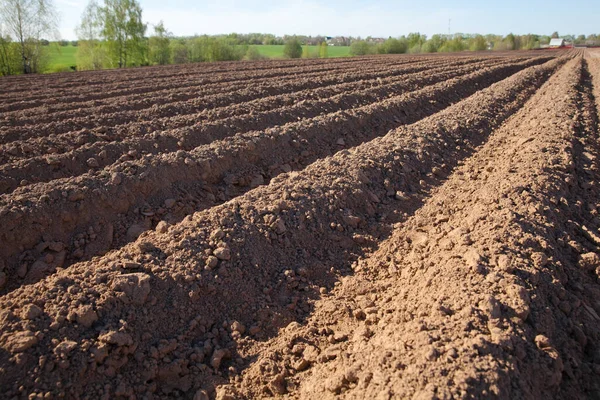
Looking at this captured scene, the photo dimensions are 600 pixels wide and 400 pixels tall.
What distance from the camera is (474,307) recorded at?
3172mm

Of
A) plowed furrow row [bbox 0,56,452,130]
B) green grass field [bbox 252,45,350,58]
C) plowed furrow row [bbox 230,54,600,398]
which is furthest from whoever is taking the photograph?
green grass field [bbox 252,45,350,58]

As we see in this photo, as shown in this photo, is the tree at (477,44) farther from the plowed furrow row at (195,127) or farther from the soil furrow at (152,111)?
the plowed furrow row at (195,127)

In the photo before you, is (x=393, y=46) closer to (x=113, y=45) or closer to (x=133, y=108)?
(x=113, y=45)

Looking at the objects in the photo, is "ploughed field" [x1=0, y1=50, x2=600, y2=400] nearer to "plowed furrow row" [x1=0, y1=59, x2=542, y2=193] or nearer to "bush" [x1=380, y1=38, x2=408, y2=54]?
"plowed furrow row" [x1=0, y1=59, x2=542, y2=193]

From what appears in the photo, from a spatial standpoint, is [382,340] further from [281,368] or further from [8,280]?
[8,280]

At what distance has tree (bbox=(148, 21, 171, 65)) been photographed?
3609 centimetres

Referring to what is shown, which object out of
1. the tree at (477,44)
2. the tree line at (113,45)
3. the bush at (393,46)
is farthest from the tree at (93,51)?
the tree at (477,44)

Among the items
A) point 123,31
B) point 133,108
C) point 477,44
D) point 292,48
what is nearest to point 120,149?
point 133,108

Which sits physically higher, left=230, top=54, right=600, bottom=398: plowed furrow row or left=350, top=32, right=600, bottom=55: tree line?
left=350, top=32, right=600, bottom=55: tree line

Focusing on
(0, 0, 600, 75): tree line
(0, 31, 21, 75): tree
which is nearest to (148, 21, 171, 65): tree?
(0, 0, 600, 75): tree line

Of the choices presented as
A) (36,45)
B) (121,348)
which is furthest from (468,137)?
(36,45)

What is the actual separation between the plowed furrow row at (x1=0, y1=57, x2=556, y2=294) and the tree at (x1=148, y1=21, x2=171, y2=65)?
32029 millimetres

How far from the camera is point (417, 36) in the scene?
75.1 metres

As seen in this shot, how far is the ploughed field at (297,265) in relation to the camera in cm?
294
